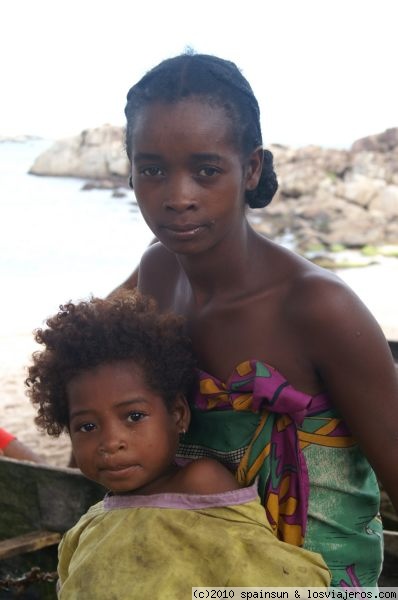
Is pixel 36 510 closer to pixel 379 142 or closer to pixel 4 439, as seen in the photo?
pixel 4 439

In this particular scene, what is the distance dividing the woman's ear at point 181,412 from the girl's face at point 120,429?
0.13 ft

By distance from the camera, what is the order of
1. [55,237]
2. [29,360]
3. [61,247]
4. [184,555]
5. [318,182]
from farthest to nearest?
[318,182] < [55,237] < [61,247] < [29,360] < [184,555]

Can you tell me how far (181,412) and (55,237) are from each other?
→ 14159 millimetres

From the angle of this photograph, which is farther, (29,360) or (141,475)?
(29,360)

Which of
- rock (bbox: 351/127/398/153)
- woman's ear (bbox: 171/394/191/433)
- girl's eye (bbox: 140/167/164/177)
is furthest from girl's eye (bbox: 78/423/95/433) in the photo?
rock (bbox: 351/127/398/153)

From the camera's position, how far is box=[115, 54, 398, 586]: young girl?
4.59ft

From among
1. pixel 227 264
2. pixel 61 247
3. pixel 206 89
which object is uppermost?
pixel 206 89

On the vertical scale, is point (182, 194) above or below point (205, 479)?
above

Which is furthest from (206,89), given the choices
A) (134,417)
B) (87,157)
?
(87,157)

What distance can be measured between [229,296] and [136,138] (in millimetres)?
369

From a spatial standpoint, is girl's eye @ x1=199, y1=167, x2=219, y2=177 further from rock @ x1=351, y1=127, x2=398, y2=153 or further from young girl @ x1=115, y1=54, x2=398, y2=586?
rock @ x1=351, y1=127, x2=398, y2=153

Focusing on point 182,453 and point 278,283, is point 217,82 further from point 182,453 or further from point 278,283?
point 182,453

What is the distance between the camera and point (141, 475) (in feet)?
4.75

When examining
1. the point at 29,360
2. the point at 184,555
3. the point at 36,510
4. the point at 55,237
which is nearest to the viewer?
the point at 184,555
